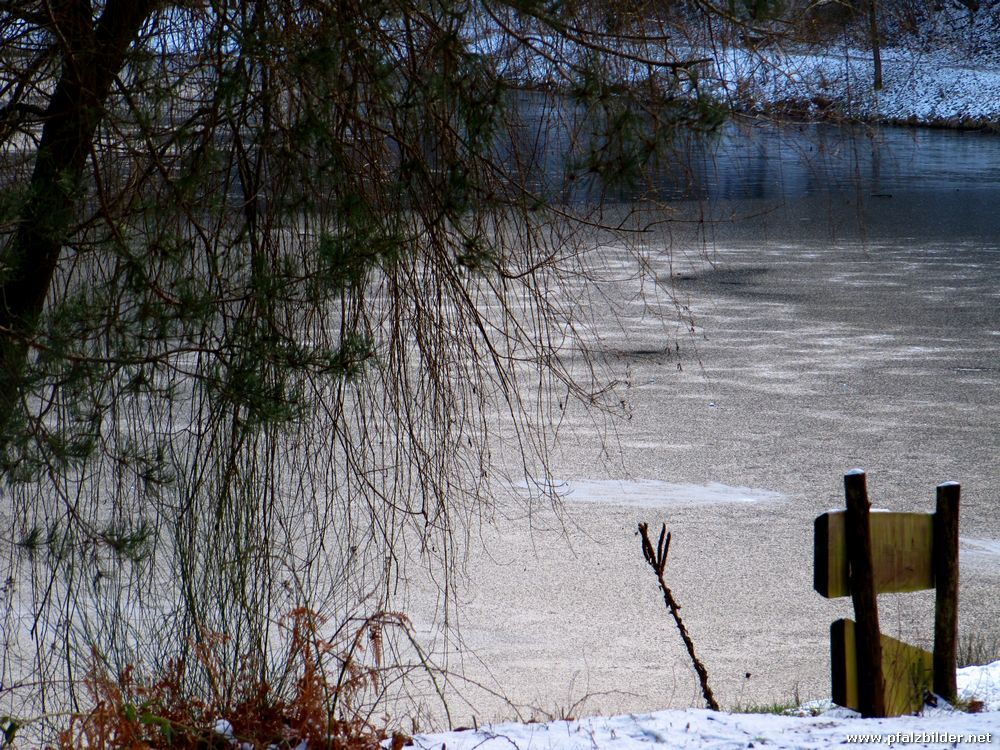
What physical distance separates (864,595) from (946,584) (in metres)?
0.51

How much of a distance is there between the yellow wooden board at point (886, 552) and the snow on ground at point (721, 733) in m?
0.46

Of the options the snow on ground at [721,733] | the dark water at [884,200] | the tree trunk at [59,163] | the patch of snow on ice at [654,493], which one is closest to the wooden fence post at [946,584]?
the snow on ground at [721,733]

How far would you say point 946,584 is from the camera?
3957 millimetres

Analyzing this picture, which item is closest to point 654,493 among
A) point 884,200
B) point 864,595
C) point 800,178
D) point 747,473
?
point 747,473

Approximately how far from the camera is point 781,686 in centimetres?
548

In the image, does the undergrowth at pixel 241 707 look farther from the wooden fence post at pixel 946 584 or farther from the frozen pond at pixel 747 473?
the wooden fence post at pixel 946 584

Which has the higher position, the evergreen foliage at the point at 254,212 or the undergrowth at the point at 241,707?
the evergreen foliage at the point at 254,212

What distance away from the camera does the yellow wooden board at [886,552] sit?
3.67m

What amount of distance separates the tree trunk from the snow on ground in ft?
5.23

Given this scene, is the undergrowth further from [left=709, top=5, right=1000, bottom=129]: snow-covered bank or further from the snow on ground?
[left=709, top=5, right=1000, bottom=129]: snow-covered bank

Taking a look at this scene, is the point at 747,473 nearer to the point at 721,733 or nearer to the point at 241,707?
the point at 721,733

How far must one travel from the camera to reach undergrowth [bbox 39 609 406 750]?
3.05m

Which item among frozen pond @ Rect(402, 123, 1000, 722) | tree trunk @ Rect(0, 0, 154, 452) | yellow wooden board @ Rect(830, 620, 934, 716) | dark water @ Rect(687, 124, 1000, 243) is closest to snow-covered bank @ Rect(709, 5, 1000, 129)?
frozen pond @ Rect(402, 123, 1000, 722)

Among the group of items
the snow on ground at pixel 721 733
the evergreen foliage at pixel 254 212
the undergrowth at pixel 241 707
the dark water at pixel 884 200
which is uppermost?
the dark water at pixel 884 200
